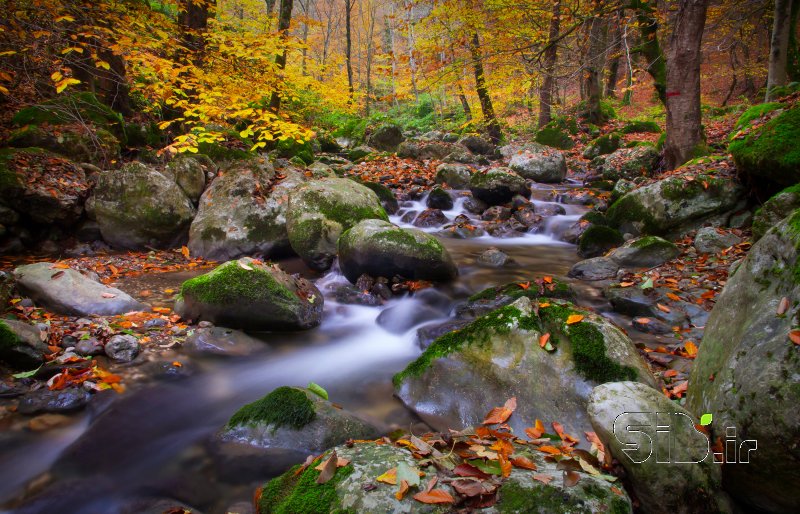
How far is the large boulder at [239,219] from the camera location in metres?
8.23

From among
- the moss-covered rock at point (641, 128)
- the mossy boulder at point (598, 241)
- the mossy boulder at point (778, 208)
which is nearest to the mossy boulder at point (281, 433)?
the mossy boulder at point (778, 208)

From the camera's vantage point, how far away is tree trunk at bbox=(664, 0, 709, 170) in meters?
8.28

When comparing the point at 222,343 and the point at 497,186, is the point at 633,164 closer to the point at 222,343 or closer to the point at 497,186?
the point at 497,186

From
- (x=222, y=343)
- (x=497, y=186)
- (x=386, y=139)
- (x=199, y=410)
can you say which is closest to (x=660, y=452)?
(x=199, y=410)

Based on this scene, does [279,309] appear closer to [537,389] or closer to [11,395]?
[11,395]

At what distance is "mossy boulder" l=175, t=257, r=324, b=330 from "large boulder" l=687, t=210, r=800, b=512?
4416 mm

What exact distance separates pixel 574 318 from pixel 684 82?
7625 millimetres

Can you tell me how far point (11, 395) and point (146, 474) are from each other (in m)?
1.56

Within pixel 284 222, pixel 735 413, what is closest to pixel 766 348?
pixel 735 413

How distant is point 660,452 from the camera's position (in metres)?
2.26

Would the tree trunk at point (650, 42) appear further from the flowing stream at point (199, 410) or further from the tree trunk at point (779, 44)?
the flowing stream at point (199, 410)

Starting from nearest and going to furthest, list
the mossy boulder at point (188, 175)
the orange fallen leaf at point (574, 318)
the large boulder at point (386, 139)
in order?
the orange fallen leaf at point (574, 318) → the mossy boulder at point (188, 175) → the large boulder at point (386, 139)

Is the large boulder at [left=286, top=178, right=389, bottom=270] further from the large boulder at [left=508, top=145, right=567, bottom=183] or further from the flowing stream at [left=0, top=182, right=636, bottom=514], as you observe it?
the large boulder at [left=508, top=145, right=567, bottom=183]

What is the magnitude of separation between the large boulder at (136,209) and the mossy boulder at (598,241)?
794cm
